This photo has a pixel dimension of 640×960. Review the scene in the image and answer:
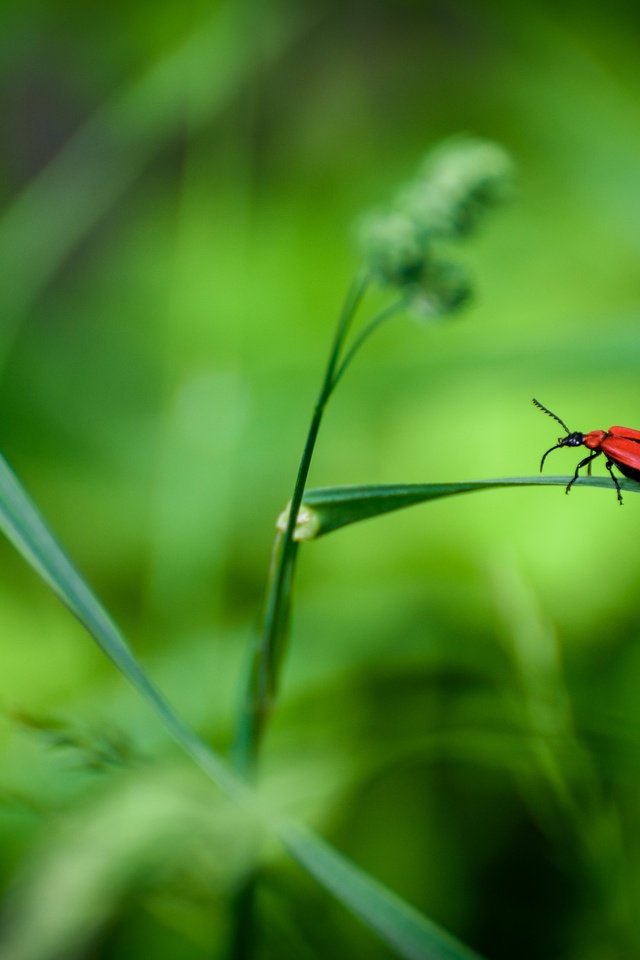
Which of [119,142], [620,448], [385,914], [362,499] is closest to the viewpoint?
[362,499]

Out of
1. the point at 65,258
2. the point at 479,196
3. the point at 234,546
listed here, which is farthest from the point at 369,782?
the point at 65,258

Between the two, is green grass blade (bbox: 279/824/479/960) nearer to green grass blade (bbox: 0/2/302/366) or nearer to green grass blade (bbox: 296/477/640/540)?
green grass blade (bbox: 296/477/640/540)

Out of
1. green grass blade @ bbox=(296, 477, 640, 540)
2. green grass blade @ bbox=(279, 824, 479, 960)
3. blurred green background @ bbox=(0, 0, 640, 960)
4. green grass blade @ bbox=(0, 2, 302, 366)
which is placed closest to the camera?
green grass blade @ bbox=(296, 477, 640, 540)

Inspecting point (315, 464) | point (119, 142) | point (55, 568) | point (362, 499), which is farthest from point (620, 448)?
point (119, 142)

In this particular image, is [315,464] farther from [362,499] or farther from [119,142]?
[362,499]

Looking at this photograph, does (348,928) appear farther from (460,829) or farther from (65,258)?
(65,258)

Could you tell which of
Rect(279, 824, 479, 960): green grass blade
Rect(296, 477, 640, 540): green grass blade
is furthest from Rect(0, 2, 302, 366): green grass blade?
Rect(279, 824, 479, 960): green grass blade

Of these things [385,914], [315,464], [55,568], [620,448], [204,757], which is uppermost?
[315,464]
